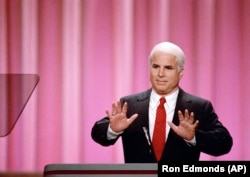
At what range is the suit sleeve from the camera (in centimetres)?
155

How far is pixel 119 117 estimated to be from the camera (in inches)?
62.0

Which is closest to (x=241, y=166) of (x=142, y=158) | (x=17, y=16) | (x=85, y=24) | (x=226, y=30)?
(x=142, y=158)

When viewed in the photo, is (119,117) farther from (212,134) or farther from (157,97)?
(212,134)

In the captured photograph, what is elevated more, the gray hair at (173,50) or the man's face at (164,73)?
the gray hair at (173,50)

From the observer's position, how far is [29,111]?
158 cm

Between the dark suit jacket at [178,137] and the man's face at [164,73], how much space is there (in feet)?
0.12

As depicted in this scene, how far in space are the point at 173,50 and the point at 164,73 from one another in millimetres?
85

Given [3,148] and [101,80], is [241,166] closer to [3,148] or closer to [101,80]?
[101,80]

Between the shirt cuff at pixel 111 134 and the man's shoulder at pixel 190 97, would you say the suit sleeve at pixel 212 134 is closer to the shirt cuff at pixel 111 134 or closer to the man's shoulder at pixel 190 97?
the man's shoulder at pixel 190 97

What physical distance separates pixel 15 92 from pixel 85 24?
1.10ft

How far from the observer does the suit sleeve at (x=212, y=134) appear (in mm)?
1552

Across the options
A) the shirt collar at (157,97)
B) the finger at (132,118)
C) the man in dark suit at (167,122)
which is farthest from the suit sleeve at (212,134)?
the finger at (132,118)

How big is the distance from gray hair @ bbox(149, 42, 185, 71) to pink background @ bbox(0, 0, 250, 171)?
18 mm

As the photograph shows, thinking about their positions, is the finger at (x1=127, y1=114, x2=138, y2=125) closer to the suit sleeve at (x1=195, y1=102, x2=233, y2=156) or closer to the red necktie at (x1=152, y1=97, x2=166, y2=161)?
the red necktie at (x1=152, y1=97, x2=166, y2=161)
